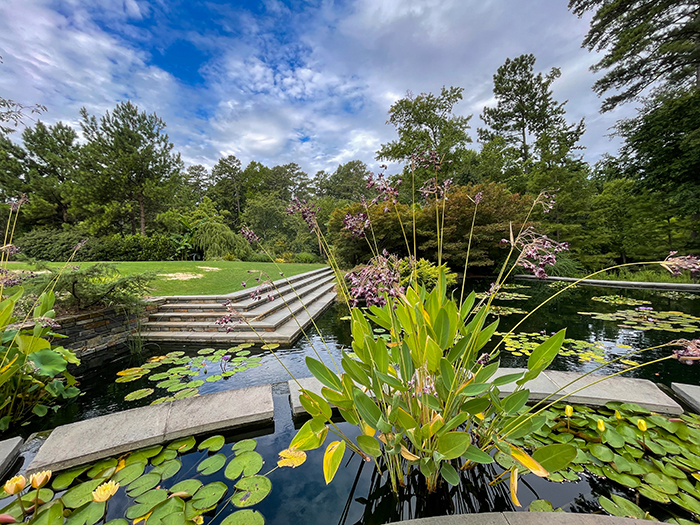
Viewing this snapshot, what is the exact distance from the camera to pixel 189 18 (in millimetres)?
4992

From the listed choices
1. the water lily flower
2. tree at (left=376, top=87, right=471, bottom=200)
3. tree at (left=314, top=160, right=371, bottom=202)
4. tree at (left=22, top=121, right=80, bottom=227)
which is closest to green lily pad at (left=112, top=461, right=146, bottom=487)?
the water lily flower

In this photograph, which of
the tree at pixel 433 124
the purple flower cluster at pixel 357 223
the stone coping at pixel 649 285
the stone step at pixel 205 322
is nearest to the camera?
the purple flower cluster at pixel 357 223

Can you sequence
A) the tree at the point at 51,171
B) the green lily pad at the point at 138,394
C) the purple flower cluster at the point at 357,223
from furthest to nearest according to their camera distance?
the tree at the point at 51,171 < the green lily pad at the point at 138,394 < the purple flower cluster at the point at 357,223

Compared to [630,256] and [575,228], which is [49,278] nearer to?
[575,228]

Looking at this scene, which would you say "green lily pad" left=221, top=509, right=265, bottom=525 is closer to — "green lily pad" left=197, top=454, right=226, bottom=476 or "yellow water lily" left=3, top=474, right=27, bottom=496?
"green lily pad" left=197, top=454, right=226, bottom=476

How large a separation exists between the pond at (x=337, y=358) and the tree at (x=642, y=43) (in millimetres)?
7957

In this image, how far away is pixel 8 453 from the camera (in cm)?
143

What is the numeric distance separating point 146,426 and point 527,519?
2033mm

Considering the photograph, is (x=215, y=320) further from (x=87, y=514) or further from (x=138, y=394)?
(x=87, y=514)

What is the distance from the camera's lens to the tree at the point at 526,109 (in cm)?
1470

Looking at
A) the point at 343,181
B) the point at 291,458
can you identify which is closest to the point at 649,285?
the point at 291,458

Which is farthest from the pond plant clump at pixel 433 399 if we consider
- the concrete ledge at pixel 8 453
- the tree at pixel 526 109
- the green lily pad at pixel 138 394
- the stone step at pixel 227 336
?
the tree at pixel 526 109

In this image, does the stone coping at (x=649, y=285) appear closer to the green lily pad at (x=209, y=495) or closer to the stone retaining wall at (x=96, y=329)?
the green lily pad at (x=209, y=495)

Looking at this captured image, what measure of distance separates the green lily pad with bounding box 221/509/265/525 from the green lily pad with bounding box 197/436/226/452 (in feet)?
1.66
